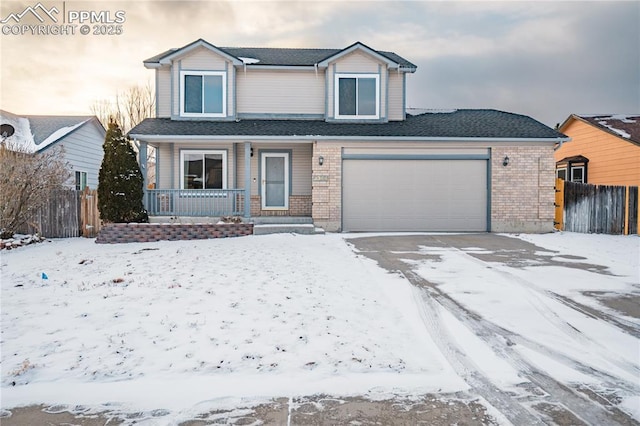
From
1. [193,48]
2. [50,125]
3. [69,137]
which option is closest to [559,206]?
[193,48]

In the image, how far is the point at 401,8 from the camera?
1395 cm

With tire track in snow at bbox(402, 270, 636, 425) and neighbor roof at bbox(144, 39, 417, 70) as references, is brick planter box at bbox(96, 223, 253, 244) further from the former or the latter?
tire track in snow at bbox(402, 270, 636, 425)

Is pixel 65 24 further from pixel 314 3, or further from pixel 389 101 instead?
pixel 389 101

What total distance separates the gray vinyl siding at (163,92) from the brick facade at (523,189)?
11.3 m

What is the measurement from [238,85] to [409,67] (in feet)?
20.4

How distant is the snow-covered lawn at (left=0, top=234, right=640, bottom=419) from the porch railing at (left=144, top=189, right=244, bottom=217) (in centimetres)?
491

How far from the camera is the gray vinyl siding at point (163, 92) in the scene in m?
14.1

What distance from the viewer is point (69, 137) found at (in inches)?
732

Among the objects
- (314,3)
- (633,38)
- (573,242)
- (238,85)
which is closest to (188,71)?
(238,85)

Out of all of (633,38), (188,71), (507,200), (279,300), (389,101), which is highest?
(633,38)

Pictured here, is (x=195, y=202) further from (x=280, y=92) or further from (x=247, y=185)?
(x=280, y=92)

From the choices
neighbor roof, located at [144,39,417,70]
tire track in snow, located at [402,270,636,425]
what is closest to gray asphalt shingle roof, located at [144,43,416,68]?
neighbor roof, located at [144,39,417,70]

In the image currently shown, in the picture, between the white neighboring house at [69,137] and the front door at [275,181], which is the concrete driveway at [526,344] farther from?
the white neighboring house at [69,137]

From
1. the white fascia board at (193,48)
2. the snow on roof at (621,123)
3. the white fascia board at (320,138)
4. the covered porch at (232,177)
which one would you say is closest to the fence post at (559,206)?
the white fascia board at (320,138)
